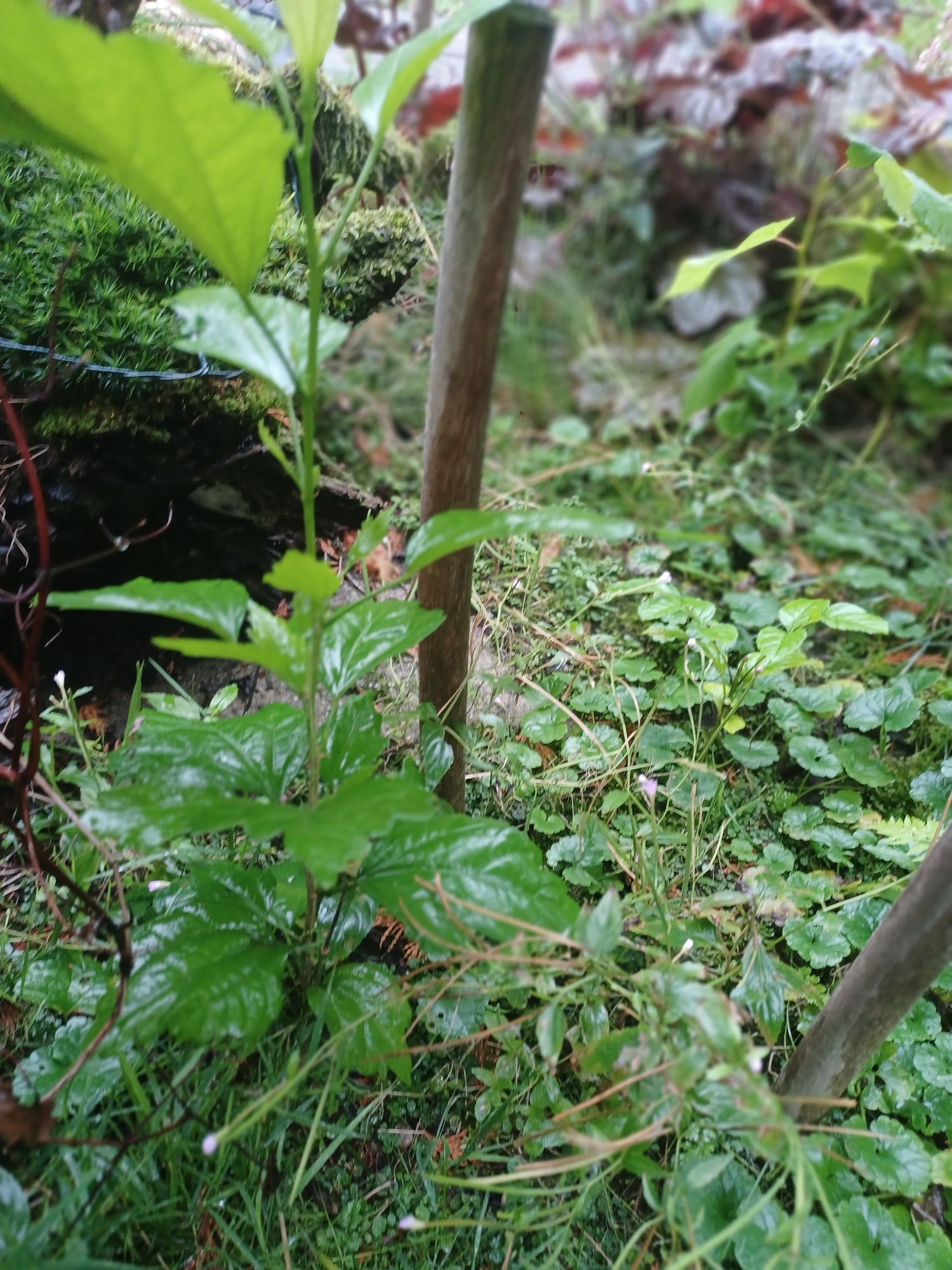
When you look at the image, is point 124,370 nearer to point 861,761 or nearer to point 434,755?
point 434,755

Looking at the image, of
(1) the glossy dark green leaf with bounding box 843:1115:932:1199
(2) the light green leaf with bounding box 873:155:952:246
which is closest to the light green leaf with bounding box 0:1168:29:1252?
(1) the glossy dark green leaf with bounding box 843:1115:932:1199

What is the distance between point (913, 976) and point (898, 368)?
2497 millimetres

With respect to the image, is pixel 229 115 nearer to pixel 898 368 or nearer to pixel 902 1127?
pixel 902 1127

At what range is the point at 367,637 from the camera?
931 millimetres

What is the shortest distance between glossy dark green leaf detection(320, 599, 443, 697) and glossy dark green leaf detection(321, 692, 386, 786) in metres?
0.05

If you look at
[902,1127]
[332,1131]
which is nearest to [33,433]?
[332,1131]

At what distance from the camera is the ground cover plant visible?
2.54 ft

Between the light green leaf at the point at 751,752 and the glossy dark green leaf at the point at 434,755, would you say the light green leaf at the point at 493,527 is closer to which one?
the glossy dark green leaf at the point at 434,755

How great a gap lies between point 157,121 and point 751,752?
1.23 metres


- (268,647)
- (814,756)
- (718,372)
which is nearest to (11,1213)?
(268,647)

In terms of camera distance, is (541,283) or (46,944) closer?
(46,944)

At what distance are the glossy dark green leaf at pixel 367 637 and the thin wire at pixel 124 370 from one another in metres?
0.61

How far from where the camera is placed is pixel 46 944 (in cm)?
109

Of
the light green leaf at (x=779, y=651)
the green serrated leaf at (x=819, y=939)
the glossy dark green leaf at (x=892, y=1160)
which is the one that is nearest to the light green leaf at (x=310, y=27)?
the light green leaf at (x=779, y=651)
